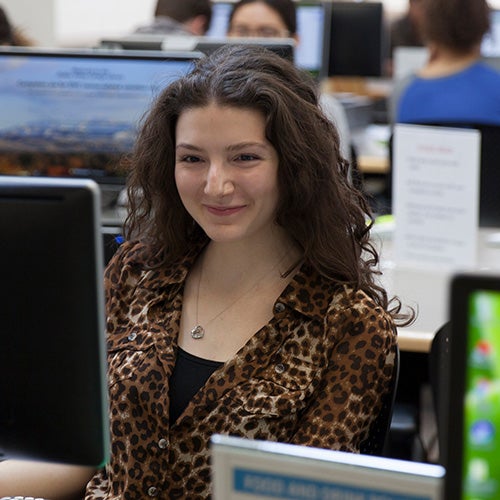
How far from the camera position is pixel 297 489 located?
94 centimetres

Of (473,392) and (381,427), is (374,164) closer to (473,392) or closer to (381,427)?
(381,427)

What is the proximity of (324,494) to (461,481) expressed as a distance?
13 cm

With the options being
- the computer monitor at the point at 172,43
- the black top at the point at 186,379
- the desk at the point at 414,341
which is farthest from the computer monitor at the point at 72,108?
the black top at the point at 186,379

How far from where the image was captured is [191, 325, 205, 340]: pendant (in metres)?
1.62

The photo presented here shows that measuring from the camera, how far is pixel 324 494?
36.8 inches

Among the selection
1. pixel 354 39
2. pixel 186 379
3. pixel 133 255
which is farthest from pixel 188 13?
pixel 186 379

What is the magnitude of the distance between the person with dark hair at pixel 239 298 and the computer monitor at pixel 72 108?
132 centimetres

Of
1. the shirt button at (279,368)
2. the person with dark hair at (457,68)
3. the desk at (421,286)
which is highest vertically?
the person with dark hair at (457,68)

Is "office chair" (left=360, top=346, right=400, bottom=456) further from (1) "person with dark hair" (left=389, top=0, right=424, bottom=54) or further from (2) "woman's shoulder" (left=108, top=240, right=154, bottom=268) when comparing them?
(1) "person with dark hair" (left=389, top=0, right=424, bottom=54)

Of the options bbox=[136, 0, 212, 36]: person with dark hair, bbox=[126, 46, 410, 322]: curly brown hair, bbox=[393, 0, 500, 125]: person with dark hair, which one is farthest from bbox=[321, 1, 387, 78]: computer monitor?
bbox=[126, 46, 410, 322]: curly brown hair

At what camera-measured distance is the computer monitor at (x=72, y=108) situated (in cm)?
300

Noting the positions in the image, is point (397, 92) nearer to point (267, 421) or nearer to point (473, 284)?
point (267, 421)

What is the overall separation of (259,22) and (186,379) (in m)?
2.67

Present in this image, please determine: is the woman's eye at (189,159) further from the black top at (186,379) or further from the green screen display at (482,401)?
the green screen display at (482,401)
